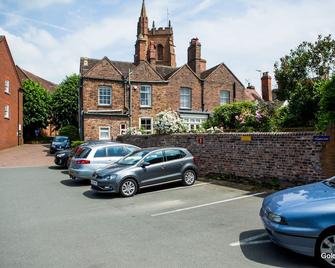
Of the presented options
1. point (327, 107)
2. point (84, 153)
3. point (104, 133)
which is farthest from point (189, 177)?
point (104, 133)

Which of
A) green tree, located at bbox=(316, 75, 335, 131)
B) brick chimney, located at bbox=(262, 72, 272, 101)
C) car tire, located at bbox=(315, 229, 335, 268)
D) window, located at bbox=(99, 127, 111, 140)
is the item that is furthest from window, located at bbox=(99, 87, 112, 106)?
car tire, located at bbox=(315, 229, 335, 268)

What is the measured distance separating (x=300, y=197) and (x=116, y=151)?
9697 millimetres

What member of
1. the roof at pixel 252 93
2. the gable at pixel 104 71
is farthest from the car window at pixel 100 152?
the roof at pixel 252 93

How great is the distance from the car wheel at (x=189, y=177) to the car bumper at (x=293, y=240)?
7128mm

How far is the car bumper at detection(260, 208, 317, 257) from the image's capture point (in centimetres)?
473

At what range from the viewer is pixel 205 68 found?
3753 cm

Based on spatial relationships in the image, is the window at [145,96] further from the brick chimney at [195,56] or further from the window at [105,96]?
the brick chimney at [195,56]

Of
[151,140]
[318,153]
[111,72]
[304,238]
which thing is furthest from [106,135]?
[304,238]

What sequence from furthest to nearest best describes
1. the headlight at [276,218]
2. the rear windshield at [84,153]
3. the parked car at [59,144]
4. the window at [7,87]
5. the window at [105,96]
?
1. the window at [7,87]
2. the window at [105,96]
3. the parked car at [59,144]
4. the rear windshield at [84,153]
5. the headlight at [276,218]

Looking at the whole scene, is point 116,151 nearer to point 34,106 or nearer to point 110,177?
point 110,177

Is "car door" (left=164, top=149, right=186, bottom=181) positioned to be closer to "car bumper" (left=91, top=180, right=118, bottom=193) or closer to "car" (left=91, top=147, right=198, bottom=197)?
"car" (left=91, top=147, right=198, bottom=197)

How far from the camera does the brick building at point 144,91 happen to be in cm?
2957

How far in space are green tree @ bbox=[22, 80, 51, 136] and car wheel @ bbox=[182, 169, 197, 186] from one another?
112 ft

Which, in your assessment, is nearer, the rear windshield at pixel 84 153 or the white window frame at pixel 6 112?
the rear windshield at pixel 84 153
